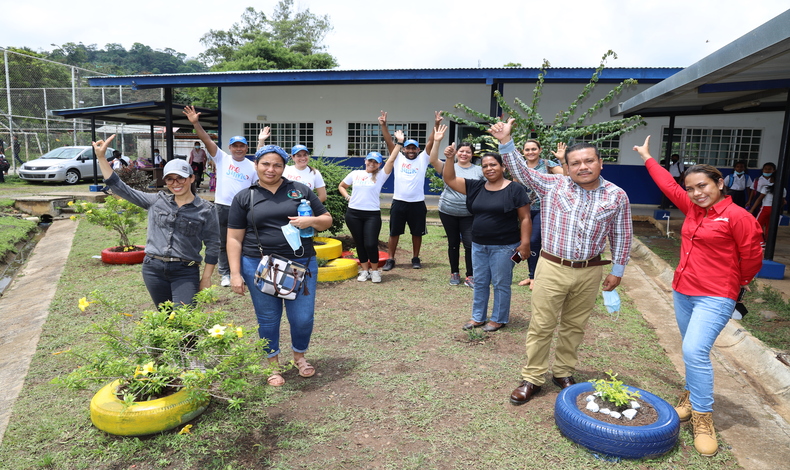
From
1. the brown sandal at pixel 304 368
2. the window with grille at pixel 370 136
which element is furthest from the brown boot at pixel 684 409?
the window with grille at pixel 370 136

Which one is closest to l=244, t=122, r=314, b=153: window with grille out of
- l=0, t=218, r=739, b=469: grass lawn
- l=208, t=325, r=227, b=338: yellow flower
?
l=0, t=218, r=739, b=469: grass lawn

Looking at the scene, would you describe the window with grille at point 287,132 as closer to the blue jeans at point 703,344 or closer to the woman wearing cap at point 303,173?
the woman wearing cap at point 303,173

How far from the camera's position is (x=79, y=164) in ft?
70.3

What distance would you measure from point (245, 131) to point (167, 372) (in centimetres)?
1506

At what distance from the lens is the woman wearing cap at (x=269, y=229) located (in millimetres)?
3705

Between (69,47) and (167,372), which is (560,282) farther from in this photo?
A: (69,47)

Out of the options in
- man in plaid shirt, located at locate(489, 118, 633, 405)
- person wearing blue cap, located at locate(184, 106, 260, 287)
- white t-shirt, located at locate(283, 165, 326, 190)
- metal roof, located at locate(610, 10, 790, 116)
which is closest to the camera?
man in plaid shirt, located at locate(489, 118, 633, 405)

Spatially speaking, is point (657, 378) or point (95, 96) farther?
point (95, 96)

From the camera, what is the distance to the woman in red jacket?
318 cm

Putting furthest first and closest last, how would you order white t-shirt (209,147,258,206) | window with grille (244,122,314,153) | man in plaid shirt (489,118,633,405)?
window with grille (244,122,314,153), white t-shirt (209,147,258,206), man in plaid shirt (489,118,633,405)

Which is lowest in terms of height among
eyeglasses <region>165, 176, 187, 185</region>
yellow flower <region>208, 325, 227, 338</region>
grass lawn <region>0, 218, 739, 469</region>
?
grass lawn <region>0, 218, 739, 469</region>

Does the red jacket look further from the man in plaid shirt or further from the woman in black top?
the woman in black top

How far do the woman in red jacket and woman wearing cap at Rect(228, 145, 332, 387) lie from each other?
2.51m

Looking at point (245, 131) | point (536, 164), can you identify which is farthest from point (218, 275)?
point (245, 131)
